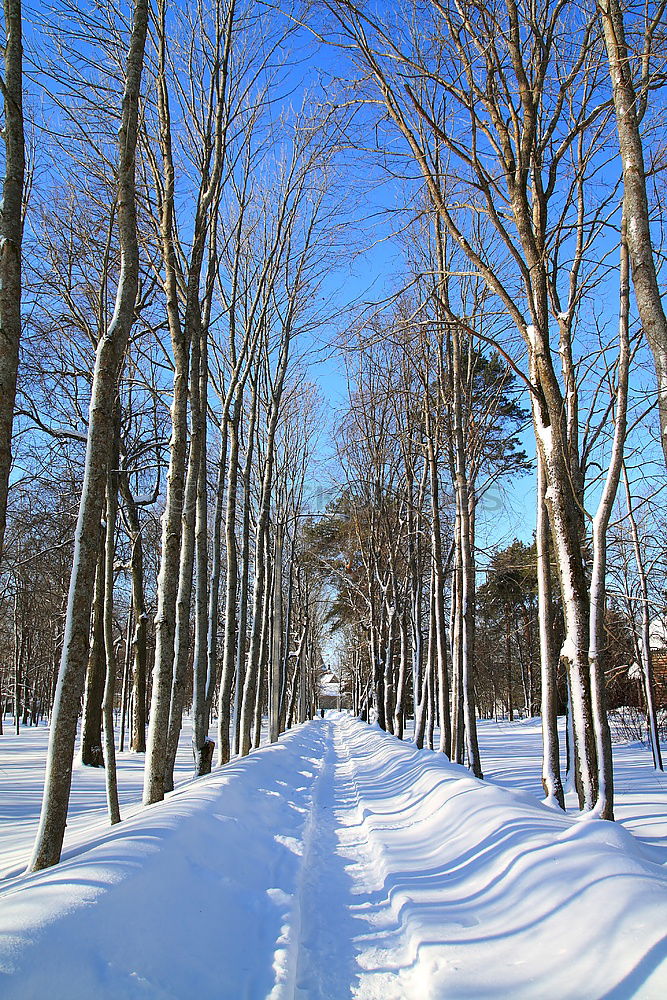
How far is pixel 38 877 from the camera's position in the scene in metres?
3.27

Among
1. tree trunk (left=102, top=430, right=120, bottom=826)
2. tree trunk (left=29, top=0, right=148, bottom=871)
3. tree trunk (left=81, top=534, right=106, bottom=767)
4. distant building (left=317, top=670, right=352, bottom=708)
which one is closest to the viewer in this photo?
tree trunk (left=29, top=0, right=148, bottom=871)

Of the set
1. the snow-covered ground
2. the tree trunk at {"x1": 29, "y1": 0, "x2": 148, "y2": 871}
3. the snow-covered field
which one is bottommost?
the snow-covered ground

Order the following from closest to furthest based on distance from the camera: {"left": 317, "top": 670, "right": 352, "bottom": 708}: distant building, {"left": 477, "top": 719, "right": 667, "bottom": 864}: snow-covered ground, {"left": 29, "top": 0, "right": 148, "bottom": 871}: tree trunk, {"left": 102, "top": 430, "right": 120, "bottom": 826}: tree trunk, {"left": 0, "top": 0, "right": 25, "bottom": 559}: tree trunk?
{"left": 29, "top": 0, "right": 148, "bottom": 871}: tree trunk
{"left": 0, "top": 0, "right": 25, "bottom": 559}: tree trunk
{"left": 102, "top": 430, "right": 120, "bottom": 826}: tree trunk
{"left": 477, "top": 719, "right": 667, "bottom": 864}: snow-covered ground
{"left": 317, "top": 670, "right": 352, "bottom": 708}: distant building

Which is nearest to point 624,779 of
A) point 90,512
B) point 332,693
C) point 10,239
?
point 90,512

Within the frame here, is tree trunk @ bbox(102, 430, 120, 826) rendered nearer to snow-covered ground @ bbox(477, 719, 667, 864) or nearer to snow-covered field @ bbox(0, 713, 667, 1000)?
snow-covered field @ bbox(0, 713, 667, 1000)

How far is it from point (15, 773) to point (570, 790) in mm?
11593

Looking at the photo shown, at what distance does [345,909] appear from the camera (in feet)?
13.9

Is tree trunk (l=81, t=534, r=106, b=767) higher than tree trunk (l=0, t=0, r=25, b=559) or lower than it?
lower

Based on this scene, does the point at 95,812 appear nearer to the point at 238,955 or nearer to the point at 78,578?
the point at 78,578

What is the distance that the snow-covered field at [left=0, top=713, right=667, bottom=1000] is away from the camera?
2539 millimetres

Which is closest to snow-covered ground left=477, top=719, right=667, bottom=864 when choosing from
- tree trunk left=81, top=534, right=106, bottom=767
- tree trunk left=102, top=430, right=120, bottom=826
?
tree trunk left=102, top=430, right=120, bottom=826

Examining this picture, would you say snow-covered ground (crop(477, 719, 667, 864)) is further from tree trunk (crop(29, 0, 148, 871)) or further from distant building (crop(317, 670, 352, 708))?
distant building (crop(317, 670, 352, 708))

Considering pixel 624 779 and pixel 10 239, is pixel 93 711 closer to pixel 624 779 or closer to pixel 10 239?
pixel 624 779

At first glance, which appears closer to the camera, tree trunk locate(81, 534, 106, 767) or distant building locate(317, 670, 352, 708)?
tree trunk locate(81, 534, 106, 767)
